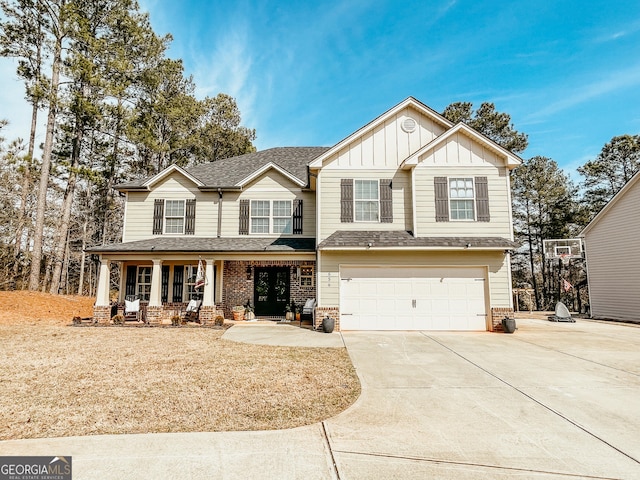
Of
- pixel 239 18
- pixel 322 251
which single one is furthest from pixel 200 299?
pixel 239 18

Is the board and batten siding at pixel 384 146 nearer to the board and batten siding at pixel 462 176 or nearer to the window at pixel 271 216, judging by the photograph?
the board and batten siding at pixel 462 176

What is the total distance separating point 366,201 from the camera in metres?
12.4

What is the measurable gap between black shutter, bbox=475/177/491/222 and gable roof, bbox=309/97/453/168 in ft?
8.12

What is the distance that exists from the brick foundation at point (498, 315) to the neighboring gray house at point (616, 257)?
348 inches

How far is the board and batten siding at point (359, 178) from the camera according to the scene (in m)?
12.3

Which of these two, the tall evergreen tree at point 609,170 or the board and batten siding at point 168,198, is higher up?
the tall evergreen tree at point 609,170

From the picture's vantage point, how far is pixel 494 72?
15188mm

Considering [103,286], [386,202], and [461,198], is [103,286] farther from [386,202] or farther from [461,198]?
[461,198]

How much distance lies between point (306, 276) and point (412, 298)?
4.87 metres

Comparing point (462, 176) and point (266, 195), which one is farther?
point (266, 195)

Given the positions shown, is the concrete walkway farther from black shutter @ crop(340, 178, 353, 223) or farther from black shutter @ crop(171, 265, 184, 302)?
black shutter @ crop(171, 265, 184, 302)

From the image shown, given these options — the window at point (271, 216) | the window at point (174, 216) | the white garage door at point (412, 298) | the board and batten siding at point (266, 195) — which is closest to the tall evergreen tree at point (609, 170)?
the white garage door at point (412, 298)

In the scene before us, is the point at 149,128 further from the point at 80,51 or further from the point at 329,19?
the point at 329,19

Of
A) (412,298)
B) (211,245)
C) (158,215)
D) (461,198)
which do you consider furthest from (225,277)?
(461,198)
